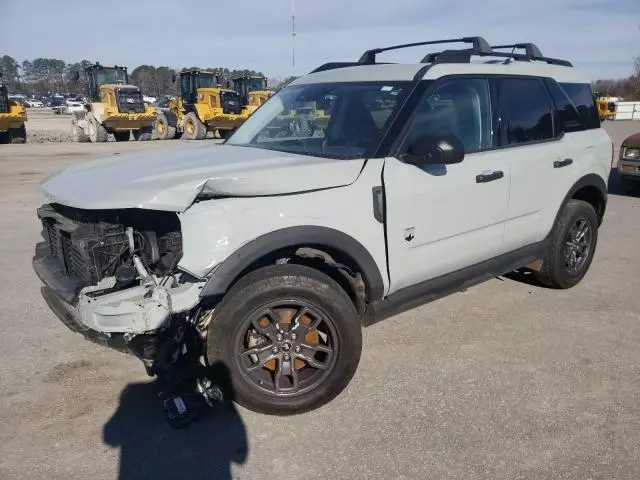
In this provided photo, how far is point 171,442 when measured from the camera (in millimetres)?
2793

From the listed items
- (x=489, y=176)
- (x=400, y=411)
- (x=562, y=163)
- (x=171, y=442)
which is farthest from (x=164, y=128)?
(x=400, y=411)

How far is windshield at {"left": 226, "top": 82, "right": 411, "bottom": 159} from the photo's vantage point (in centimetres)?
347

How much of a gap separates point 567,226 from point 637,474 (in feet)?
8.14

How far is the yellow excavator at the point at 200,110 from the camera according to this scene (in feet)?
73.4

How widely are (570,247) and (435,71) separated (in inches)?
89.9

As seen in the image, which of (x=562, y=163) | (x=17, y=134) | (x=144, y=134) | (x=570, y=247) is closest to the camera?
(x=562, y=163)

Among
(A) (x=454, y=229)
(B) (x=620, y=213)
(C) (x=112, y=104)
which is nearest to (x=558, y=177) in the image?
(A) (x=454, y=229)

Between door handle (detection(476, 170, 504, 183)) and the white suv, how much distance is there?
12 millimetres

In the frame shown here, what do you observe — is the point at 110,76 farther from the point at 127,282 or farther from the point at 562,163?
the point at 127,282

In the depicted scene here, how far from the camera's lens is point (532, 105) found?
423cm

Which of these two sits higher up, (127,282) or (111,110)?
(111,110)

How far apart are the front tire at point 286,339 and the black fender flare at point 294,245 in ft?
0.48

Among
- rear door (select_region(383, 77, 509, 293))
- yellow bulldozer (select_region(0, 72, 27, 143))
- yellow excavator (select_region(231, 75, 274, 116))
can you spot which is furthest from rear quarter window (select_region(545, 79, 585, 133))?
yellow bulldozer (select_region(0, 72, 27, 143))

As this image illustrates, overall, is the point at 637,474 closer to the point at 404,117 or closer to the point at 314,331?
the point at 314,331
